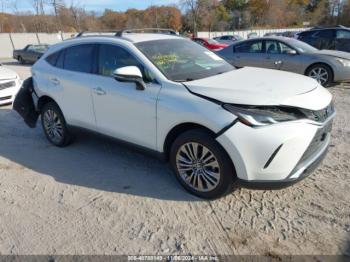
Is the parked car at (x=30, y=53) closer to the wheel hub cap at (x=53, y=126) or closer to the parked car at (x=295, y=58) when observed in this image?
the parked car at (x=295, y=58)

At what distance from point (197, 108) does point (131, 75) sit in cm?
85

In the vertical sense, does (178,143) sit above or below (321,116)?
below

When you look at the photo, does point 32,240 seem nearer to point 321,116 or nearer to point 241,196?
point 241,196

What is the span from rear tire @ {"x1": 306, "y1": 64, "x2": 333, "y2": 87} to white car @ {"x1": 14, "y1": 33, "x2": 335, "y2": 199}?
4.97 m

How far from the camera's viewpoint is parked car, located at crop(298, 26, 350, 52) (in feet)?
36.6

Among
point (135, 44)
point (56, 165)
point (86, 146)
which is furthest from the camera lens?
point (86, 146)

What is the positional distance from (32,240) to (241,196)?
6.85 feet

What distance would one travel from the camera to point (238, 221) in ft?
9.96

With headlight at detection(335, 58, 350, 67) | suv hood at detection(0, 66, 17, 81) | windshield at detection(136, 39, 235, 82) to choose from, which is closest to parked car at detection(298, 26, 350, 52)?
headlight at detection(335, 58, 350, 67)

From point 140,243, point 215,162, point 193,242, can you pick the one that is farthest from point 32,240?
point 215,162

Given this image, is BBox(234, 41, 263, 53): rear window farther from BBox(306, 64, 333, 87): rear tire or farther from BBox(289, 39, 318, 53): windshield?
BBox(306, 64, 333, 87): rear tire

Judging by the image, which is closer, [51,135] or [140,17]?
[51,135]

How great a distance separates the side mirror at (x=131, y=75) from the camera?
340 cm

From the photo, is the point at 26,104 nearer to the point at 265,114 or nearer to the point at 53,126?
the point at 53,126
